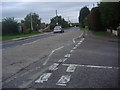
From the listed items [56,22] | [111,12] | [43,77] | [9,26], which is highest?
[111,12]

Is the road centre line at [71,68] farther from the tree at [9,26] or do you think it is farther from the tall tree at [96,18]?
the tree at [9,26]

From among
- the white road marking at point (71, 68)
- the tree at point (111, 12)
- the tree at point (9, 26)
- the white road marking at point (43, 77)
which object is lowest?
the white road marking at point (43, 77)

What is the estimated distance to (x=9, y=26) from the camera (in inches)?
2261

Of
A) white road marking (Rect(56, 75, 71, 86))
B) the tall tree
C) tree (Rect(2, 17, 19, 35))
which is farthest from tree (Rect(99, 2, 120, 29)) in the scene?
tree (Rect(2, 17, 19, 35))

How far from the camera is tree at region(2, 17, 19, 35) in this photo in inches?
2247

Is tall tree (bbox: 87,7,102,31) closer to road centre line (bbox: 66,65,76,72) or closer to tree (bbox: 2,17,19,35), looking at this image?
tree (bbox: 2,17,19,35)

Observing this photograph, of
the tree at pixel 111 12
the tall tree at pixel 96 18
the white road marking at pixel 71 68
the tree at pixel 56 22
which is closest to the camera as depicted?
the white road marking at pixel 71 68

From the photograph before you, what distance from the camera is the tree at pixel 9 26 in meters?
57.1

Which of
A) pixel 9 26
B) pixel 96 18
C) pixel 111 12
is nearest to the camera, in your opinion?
pixel 111 12

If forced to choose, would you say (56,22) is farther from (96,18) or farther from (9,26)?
(96,18)

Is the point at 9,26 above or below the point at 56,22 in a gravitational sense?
below

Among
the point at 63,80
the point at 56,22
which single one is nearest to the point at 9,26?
the point at 63,80

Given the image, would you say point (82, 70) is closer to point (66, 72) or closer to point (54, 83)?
point (66, 72)

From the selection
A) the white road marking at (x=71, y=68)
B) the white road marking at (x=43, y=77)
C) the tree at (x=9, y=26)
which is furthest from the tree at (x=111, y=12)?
the tree at (x=9, y=26)
